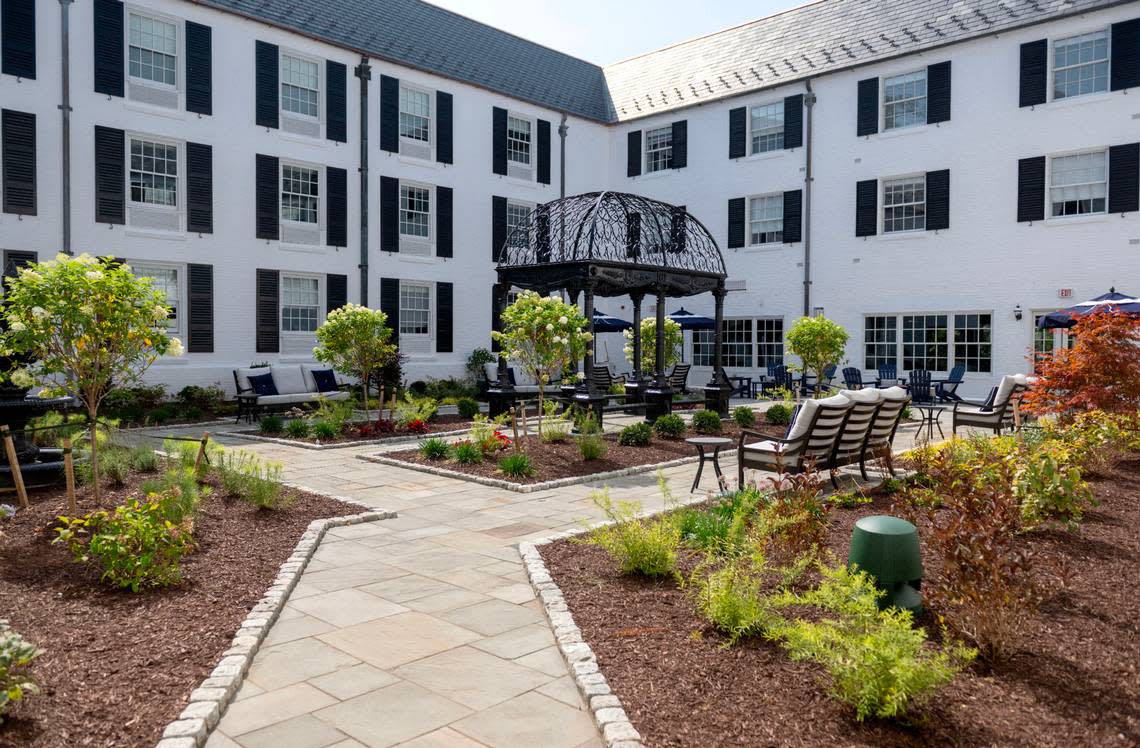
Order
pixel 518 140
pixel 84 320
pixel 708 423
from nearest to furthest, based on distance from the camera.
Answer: pixel 84 320
pixel 708 423
pixel 518 140

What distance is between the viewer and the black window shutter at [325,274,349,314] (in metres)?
19.8

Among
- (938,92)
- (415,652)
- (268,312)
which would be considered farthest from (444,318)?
(415,652)

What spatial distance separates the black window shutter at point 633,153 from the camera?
25.6 metres

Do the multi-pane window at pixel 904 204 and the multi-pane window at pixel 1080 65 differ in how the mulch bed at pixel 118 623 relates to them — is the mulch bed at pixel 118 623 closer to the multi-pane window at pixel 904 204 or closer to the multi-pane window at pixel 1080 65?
the multi-pane window at pixel 904 204

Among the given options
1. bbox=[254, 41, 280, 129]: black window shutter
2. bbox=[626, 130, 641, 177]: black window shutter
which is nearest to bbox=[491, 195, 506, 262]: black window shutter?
bbox=[626, 130, 641, 177]: black window shutter

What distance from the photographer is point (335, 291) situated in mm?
19891

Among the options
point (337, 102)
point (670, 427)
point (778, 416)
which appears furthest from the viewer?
point (337, 102)

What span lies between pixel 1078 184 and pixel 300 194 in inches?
680

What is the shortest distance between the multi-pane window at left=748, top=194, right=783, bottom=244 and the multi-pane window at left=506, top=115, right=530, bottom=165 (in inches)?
261

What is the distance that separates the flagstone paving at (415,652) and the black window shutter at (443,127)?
16.5 m

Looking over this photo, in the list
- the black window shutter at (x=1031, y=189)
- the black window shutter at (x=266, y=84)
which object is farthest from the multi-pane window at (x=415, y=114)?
the black window shutter at (x=1031, y=189)

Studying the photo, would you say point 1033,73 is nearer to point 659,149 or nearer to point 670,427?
point 659,149

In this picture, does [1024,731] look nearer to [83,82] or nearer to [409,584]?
[409,584]

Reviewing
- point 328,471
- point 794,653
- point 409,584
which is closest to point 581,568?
point 409,584
